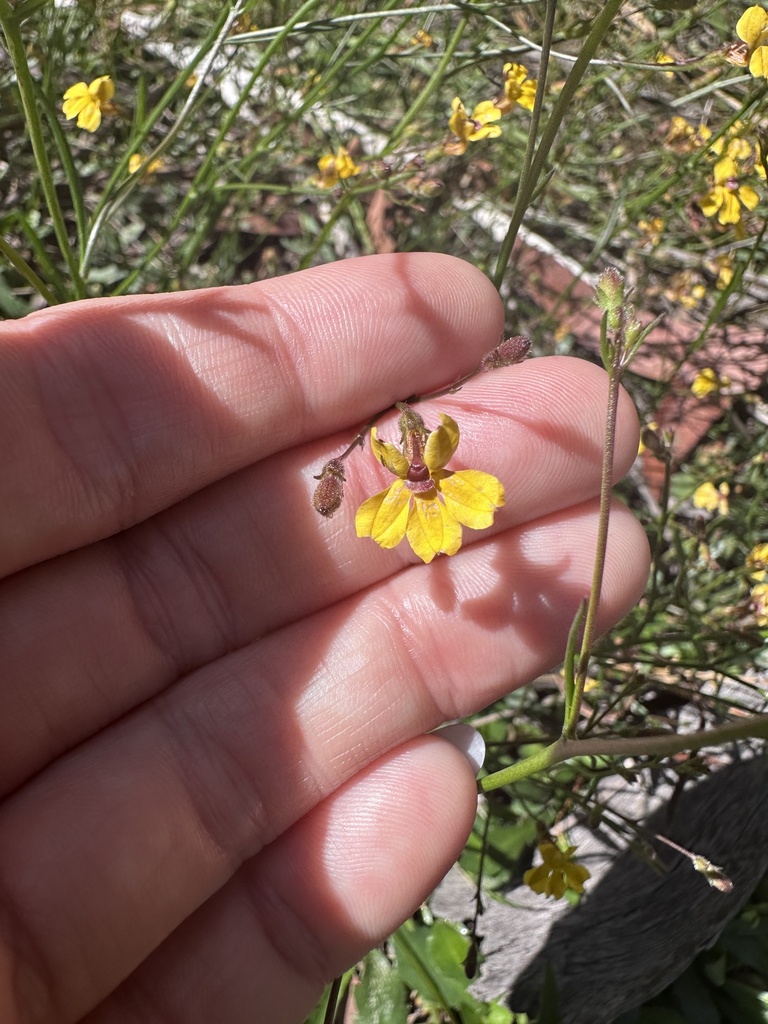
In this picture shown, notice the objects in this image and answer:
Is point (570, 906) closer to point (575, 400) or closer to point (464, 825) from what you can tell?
point (464, 825)

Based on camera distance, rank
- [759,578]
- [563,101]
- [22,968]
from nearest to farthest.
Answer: [563,101] → [22,968] → [759,578]

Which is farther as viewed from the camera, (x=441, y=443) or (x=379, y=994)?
(x=379, y=994)

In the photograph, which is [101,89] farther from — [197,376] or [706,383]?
[706,383]

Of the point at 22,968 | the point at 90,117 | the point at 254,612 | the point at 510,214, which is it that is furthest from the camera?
the point at 510,214

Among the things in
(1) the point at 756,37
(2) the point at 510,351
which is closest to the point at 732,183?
(1) the point at 756,37

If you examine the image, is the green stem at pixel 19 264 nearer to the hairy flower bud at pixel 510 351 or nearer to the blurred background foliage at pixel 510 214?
the blurred background foliage at pixel 510 214

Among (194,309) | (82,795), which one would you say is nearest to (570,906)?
(82,795)

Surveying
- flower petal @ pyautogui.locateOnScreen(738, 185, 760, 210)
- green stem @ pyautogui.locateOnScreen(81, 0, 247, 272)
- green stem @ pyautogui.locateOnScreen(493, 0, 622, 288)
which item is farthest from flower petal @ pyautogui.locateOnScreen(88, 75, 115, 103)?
flower petal @ pyautogui.locateOnScreen(738, 185, 760, 210)
